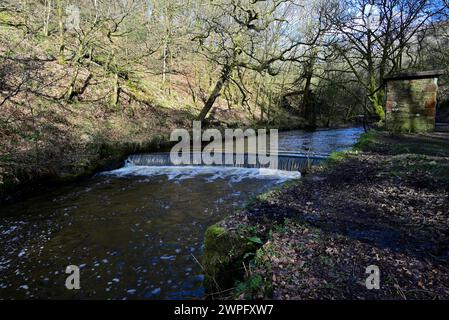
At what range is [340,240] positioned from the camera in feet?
11.4

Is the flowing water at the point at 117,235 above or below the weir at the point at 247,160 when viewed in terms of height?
below

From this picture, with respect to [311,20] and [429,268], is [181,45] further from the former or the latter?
[429,268]

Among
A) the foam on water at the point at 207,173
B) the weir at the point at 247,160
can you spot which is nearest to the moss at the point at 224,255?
the foam on water at the point at 207,173

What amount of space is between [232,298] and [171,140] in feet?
40.4

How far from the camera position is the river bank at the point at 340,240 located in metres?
2.70

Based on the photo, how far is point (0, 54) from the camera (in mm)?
12461

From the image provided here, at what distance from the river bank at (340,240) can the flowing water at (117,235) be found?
1027mm

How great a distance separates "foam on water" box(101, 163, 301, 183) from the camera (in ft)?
33.2

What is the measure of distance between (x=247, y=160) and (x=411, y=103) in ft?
21.1

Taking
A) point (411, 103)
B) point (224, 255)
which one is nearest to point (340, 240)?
point (224, 255)

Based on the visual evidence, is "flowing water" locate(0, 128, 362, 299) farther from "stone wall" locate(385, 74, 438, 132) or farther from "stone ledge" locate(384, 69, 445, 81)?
"stone ledge" locate(384, 69, 445, 81)

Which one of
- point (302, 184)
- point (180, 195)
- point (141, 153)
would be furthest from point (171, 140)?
point (302, 184)

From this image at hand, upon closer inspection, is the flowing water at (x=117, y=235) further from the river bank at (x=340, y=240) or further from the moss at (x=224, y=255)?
the river bank at (x=340, y=240)

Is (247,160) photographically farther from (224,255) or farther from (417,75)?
(224,255)
